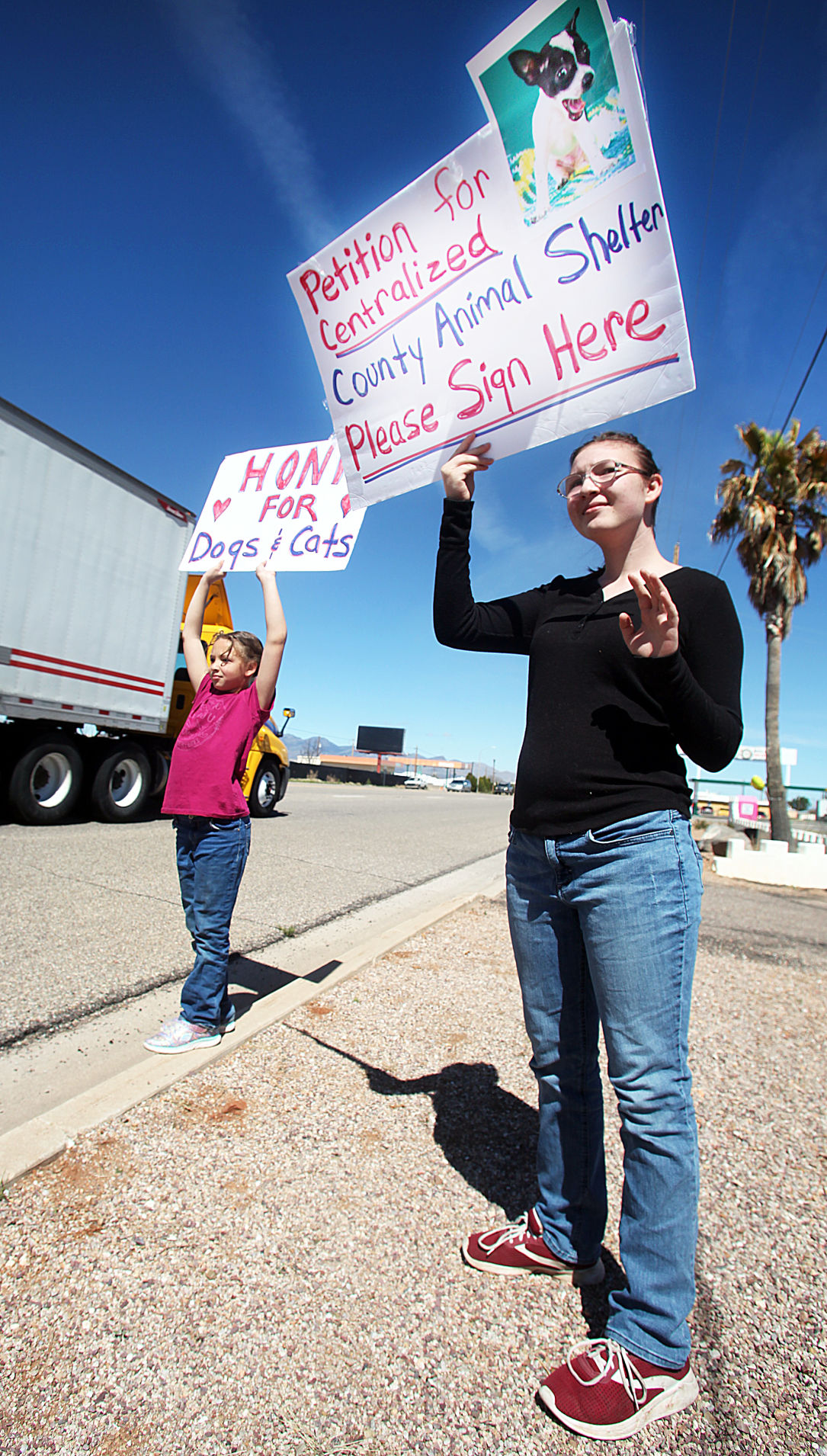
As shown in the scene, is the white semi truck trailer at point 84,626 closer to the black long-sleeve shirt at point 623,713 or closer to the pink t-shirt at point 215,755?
the pink t-shirt at point 215,755

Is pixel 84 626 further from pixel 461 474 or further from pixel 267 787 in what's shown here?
pixel 461 474

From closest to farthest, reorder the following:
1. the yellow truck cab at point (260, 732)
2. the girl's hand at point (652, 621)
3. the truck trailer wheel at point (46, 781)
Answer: the girl's hand at point (652, 621) < the truck trailer wheel at point (46, 781) < the yellow truck cab at point (260, 732)

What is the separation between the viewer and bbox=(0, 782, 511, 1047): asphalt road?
3473 mm

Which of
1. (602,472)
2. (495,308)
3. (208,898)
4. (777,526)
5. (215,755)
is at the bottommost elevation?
(208,898)

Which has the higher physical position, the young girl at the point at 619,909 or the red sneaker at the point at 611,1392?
the young girl at the point at 619,909

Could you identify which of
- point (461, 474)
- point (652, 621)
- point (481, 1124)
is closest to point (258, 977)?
point (481, 1124)

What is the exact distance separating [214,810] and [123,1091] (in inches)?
38.5

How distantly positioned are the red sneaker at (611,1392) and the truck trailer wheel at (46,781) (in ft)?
28.3

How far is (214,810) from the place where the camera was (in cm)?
267

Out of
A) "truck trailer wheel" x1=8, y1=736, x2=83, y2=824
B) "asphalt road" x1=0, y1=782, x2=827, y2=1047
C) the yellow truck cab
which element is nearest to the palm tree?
"asphalt road" x1=0, y1=782, x2=827, y2=1047

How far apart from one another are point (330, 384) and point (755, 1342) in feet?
9.58

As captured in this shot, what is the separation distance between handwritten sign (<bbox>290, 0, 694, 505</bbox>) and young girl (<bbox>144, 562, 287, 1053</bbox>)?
0.80 m

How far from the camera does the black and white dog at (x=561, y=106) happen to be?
179cm

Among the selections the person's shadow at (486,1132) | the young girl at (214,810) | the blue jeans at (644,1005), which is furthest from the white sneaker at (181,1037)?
the blue jeans at (644,1005)
